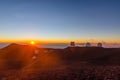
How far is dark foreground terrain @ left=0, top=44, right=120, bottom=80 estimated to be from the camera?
24.7 m

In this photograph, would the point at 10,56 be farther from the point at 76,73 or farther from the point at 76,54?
the point at 76,73

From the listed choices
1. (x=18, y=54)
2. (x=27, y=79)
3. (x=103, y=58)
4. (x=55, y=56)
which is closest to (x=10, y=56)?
(x=18, y=54)

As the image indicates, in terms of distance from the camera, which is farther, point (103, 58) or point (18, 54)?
point (18, 54)

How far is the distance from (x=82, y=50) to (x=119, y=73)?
91.5ft

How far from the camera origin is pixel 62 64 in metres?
37.6

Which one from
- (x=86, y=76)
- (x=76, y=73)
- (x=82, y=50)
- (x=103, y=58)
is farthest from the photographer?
(x=82, y=50)

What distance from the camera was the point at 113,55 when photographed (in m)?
42.3

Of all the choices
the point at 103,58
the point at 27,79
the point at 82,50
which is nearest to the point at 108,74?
the point at 27,79

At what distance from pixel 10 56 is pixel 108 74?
128 feet

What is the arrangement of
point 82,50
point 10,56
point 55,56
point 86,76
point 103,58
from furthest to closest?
point 10,56 < point 82,50 < point 55,56 < point 103,58 < point 86,76

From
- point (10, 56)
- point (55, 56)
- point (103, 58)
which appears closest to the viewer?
point (103, 58)

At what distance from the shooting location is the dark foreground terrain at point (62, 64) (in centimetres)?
2472

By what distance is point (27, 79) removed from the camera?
24.5 m

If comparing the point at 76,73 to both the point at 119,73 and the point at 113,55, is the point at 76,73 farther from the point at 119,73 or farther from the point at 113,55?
the point at 113,55
